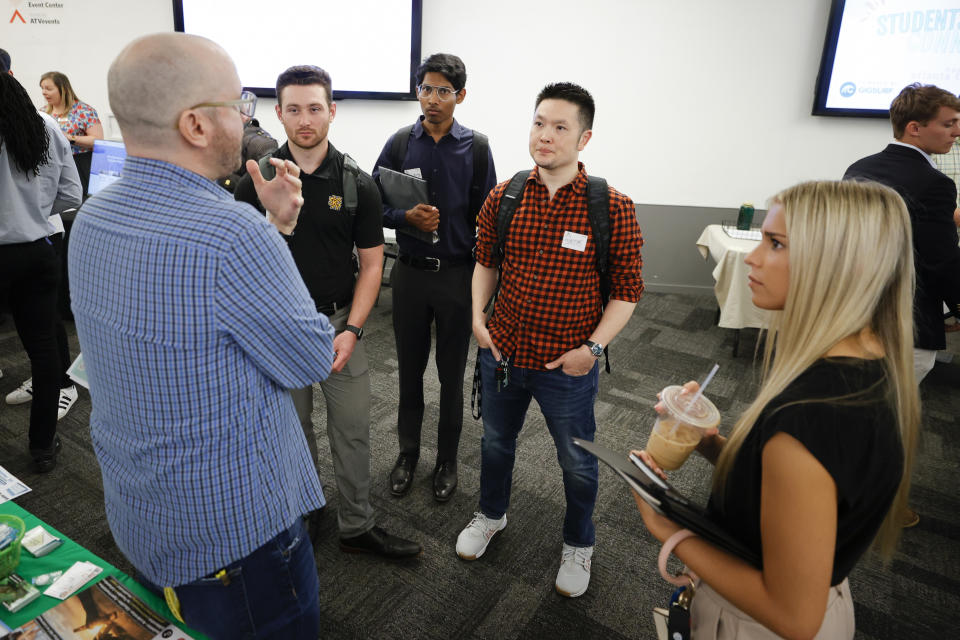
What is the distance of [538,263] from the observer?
1540mm

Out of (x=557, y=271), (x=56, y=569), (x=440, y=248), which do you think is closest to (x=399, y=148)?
(x=440, y=248)

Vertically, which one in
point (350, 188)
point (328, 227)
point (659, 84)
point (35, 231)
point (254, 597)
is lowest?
→ point (254, 597)

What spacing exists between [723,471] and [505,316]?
2.79 feet

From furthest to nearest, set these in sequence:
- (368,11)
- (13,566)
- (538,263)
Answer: (368,11) → (538,263) → (13,566)

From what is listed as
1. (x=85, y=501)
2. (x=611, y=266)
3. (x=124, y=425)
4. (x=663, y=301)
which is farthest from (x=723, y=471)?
(x=663, y=301)

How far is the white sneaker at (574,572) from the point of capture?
171cm

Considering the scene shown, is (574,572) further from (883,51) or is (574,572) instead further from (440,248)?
(883,51)

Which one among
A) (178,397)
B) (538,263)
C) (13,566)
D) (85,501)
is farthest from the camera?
(85,501)

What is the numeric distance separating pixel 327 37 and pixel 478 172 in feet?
9.92

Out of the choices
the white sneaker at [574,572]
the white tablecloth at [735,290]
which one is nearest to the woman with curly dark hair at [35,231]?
the white sneaker at [574,572]

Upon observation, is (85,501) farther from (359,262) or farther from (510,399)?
(510,399)

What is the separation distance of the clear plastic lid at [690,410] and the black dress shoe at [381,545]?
3.74 feet

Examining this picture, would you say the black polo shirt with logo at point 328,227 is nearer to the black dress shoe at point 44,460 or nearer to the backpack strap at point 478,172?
the backpack strap at point 478,172

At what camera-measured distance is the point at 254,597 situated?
3.07 ft
